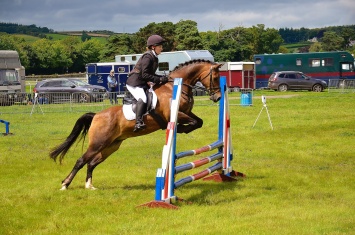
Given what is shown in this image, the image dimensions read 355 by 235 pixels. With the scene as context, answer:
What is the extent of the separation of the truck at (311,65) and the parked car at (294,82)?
511 cm

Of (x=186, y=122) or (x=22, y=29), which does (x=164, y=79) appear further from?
(x=22, y=29)

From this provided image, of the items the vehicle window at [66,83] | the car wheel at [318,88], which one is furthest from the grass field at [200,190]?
the car wheel at [318,88]

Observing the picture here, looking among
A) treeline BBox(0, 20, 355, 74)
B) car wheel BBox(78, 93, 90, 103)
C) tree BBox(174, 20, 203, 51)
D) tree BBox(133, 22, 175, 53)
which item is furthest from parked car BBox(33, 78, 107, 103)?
tree BBox(133, 22, 175, 53)

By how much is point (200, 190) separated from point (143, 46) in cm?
7465

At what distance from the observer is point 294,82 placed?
160ft

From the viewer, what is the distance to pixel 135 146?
1850cm

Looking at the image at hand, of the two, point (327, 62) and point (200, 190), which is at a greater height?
point (327, 62)

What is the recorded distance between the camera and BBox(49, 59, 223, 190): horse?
11016 mm

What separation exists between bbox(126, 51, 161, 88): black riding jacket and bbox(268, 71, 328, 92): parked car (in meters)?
38.3

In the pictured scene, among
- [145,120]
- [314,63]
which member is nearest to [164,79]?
[145,120]

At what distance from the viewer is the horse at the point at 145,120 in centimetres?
1102

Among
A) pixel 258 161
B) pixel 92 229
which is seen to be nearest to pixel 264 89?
pixel 258 161

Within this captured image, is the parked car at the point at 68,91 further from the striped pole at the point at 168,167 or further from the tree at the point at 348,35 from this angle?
the tree at the point at 348,35

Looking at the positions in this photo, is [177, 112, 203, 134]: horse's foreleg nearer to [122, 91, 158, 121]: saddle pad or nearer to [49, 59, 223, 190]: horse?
[49, 59, 223, 190]: horse
